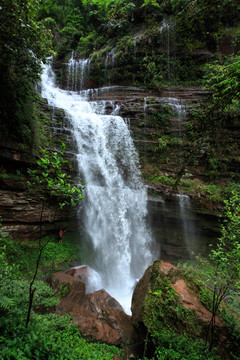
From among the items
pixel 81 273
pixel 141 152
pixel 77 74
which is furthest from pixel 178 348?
pixel 77 74

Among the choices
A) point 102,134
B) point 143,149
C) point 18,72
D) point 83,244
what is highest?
point 18,72

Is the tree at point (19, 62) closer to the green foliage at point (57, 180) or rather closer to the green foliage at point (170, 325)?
the green foliage at point (57, 180)

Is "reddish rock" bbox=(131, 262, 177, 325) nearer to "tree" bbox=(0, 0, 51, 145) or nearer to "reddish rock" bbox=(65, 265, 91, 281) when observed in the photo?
"reddish rock" bbox=(65, 265, 91, 281)

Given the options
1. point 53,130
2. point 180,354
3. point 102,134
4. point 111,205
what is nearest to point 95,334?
point 180,354

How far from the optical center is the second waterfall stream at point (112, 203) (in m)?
9.55

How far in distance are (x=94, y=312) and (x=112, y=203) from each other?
5.50 metres

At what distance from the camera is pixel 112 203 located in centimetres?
1012

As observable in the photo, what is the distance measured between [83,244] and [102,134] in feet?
22.4

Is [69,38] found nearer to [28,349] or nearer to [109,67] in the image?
[109,67]

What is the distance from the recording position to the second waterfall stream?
955cm

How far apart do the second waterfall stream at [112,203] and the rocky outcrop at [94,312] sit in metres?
2.79

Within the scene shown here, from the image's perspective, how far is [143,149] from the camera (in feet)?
41.5

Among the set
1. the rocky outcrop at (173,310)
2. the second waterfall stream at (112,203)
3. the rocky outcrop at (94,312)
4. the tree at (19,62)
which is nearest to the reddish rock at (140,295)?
the rocky outcrop at (173,310)

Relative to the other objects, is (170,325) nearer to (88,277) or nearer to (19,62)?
(88,277)
